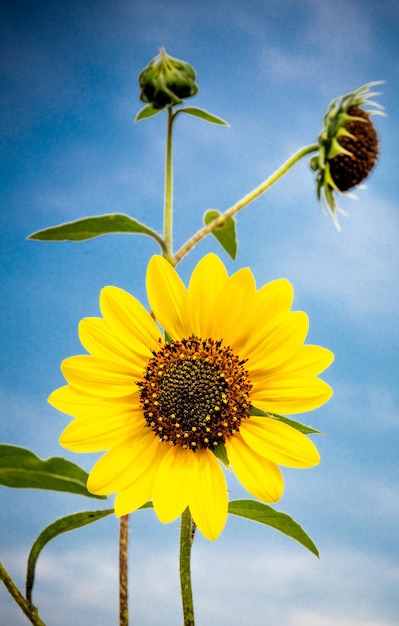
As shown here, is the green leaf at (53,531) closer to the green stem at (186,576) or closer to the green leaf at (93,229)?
the green stem at (186,576)

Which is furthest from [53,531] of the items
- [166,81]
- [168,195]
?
[166,81]

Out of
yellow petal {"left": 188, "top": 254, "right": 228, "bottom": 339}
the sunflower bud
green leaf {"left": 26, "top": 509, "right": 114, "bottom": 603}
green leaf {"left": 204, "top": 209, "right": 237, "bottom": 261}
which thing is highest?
the sunflower bud

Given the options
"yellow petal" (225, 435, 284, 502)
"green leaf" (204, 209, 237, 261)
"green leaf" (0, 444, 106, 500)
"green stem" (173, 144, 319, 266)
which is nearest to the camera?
"green leaf" (0, 444, 106, 500)

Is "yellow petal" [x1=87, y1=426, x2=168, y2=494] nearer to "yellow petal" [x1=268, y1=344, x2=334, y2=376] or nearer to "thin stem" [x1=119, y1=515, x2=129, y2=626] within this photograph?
"thin stem" [x1=119, y1=515, x2=129, y2=626]

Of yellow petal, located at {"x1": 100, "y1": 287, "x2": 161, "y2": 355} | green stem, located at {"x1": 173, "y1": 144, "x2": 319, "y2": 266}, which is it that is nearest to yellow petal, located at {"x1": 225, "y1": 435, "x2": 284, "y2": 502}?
yellow petal, located at {"x1": 100, "y1": 287, "x2": 161, "y2": 355}

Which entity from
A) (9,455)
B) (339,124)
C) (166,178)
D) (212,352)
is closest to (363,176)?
(339,124)

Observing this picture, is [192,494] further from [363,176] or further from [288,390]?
[363,176]

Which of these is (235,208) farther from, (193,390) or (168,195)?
(193,390)
